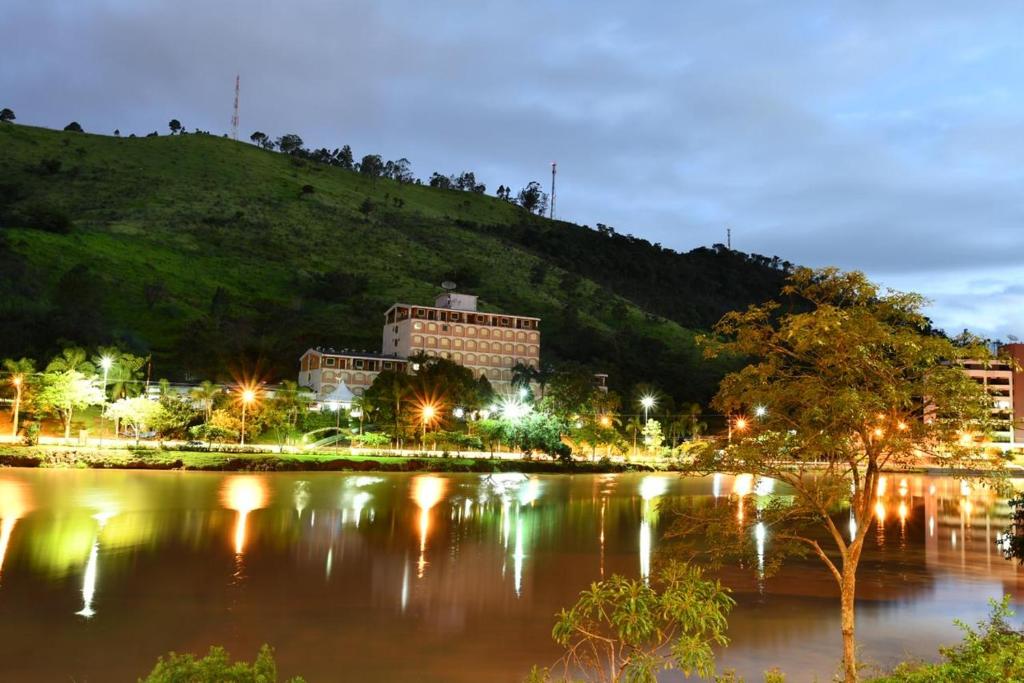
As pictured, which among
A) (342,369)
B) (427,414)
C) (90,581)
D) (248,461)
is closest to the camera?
(90,581)

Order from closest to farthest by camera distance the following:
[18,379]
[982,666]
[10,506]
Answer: [982,666]
[10,506]
[18,379]

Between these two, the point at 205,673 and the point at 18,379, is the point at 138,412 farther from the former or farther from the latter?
the point at 205,673

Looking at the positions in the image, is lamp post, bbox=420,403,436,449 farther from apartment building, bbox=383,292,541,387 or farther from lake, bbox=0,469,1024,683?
lake, bbox=0,469,1024,683

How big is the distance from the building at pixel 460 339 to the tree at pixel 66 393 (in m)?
41.7

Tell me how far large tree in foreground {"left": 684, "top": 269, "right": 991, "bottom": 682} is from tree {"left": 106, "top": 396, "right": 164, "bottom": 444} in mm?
68437

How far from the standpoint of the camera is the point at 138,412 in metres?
72.7

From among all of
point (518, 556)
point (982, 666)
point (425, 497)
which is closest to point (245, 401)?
point (425, 497)

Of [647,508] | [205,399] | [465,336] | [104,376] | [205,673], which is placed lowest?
[647,508]

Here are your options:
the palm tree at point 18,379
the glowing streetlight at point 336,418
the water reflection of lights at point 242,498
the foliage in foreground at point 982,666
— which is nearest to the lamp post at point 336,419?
the glowing streetlight at point 336,418

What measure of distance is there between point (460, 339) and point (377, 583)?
10195cm

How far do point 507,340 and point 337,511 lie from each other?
88.4 m

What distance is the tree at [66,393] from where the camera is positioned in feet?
227

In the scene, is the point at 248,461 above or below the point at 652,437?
below

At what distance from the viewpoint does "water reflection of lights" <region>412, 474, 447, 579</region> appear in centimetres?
3022
